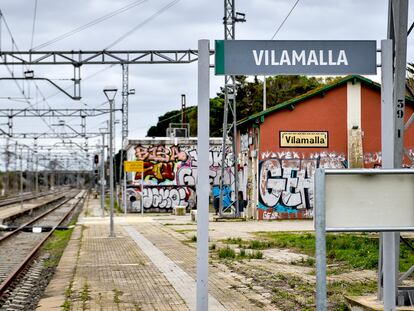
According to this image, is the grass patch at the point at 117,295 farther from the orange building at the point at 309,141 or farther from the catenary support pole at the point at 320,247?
the orange building at the point at 309,141

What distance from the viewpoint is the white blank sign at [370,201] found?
21.1 ft

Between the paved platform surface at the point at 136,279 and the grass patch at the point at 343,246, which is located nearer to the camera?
the paved platform surface at the point at 136,279

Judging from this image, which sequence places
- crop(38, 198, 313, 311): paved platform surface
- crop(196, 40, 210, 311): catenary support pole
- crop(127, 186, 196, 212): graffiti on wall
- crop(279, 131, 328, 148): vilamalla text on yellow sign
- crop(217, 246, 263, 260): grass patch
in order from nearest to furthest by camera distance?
1. crop(196, 40, 210, 311): catenary support pole
2. crop(38, 198, 313, 311): paved platform surface
3. crop(217, 246, 263, 260): grass patch
4. crop(279, 131, 328, 148): vilamalla text on yellow sign
5. crop(127, 186, 196, 212): graffiti on wall

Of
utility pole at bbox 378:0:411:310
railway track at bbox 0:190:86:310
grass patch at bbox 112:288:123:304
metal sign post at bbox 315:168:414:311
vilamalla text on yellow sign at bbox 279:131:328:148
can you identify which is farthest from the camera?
vilamalla text on yellow sign at bbox 279:131:328:148

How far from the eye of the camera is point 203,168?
27.2 ft

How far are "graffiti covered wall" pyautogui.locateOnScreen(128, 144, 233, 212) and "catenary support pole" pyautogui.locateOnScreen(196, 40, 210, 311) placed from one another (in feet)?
141

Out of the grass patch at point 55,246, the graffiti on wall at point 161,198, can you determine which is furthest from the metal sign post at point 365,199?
the graffiti on wall at point 161,198

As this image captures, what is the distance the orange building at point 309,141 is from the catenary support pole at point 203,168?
1155 inches

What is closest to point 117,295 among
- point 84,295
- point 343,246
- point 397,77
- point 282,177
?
point 84,295

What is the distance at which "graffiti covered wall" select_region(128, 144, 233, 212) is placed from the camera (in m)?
52.2

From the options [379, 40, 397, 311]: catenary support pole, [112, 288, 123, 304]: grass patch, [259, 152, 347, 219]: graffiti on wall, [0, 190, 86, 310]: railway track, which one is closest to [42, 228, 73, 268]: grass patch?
[0, 190, 86, 310]: railway track

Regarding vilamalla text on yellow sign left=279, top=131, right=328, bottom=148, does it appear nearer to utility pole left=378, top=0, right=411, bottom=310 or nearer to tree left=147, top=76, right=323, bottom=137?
utility pole left=378, top=0, right=411, bottom=310

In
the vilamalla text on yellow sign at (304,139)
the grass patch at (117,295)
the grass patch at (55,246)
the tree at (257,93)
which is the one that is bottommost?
the grass patch at (55,246)

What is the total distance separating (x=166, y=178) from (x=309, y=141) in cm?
1703
